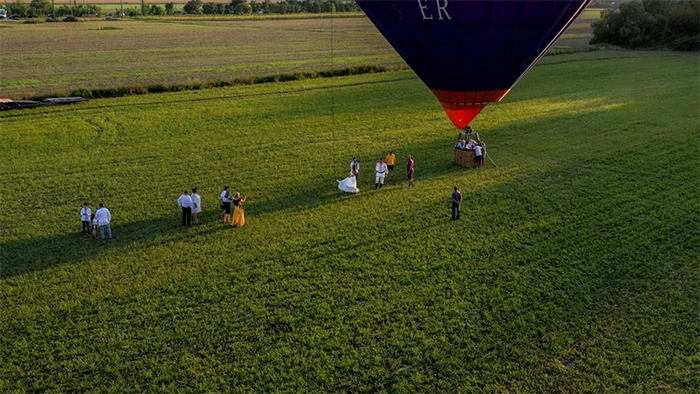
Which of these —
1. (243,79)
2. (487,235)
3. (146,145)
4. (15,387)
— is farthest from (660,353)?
(243,79)

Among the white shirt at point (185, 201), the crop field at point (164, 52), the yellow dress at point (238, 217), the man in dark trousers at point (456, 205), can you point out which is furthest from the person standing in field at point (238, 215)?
the crop field at point (164, 52)

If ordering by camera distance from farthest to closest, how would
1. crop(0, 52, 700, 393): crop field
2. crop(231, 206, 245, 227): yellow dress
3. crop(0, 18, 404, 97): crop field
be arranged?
1. crop(0, 18, 404, 97): crop field
2. crop(231, 206, 245, 227): yellow dress
3. crop(0, 52, 700, 393): crop field

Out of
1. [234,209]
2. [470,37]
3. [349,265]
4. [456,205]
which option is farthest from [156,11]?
[349,265]

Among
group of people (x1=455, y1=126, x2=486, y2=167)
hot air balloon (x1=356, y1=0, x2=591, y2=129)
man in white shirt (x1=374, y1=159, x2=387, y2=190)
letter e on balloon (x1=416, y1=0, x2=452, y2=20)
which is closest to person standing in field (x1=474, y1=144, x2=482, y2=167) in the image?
group of people (x1=455, y1=126, x2=486, y2=167)

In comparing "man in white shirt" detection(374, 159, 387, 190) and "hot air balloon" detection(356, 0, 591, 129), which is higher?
"hot air balloon" detection(356, 0, 591, 129)

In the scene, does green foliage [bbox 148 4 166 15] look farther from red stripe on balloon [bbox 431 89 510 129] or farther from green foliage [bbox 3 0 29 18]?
red stripe on balloon [bbox 431 89 510 129]

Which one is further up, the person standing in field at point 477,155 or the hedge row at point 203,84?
the hedge row at point 203,84

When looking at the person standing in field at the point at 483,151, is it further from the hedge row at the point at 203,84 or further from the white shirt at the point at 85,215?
the hedge row at the point at 203,84
